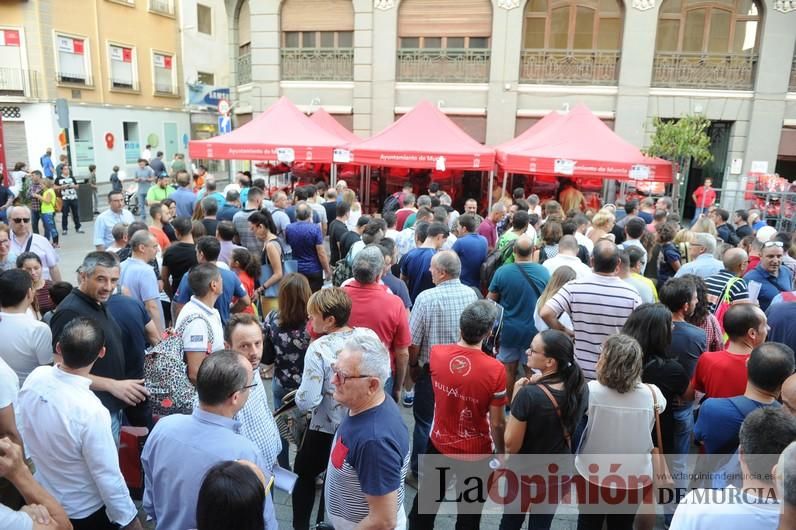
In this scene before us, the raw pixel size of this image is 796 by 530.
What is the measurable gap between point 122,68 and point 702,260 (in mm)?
27472

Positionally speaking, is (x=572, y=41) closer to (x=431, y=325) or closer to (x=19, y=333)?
(x=431, y=325)

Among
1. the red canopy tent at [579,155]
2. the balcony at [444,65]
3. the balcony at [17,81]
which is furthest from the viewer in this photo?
the balcony at [17,81]

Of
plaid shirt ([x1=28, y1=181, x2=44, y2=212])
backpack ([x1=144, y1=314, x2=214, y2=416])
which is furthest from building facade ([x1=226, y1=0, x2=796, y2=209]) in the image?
backpack ([x1=144, y1=314, x2=214, y2=416])

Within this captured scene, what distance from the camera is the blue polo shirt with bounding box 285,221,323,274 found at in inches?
268

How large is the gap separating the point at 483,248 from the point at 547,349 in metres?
3.54

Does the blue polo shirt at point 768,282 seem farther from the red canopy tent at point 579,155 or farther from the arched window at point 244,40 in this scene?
the arched window at point 244,40

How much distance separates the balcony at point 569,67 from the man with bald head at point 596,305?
1358 cm

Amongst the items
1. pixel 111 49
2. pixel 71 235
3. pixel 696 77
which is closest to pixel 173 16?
pixel 111 49

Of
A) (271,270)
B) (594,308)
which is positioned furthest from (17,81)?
(594,308)

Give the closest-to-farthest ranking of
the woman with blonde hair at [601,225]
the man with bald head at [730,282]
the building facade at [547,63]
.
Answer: the man with bald head at [730,282]
the woman with blonde hair at [601,225]
the building facade at [547,63]

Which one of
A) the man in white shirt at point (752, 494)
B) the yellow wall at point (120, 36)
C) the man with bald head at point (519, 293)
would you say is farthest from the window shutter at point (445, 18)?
the man in white shirt at point (752, 494)

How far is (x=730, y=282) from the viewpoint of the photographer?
4.71 m

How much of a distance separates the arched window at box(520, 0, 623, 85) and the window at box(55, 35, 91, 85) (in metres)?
19.2

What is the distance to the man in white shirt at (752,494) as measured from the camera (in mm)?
1877
